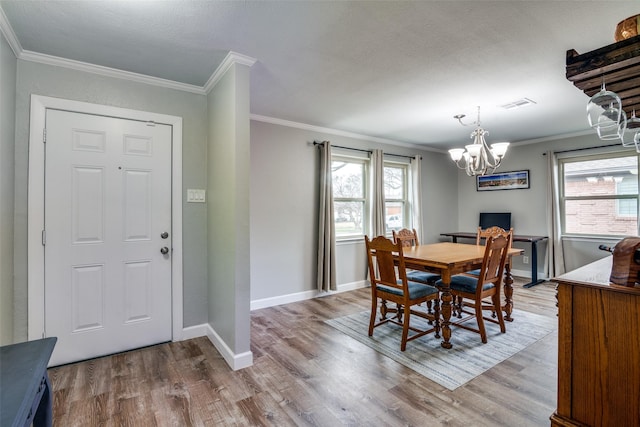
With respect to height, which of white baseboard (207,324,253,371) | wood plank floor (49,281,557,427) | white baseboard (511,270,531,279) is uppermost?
white baseboard (511,270,531,279)

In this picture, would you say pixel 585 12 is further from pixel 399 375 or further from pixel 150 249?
pixel 150 249

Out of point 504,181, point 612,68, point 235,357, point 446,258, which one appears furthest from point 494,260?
point 504,181

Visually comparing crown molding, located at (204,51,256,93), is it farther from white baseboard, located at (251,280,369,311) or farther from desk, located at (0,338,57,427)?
white baseboard, located at (251,280,369,311)

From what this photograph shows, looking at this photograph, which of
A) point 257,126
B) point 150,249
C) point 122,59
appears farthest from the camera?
point 257,126

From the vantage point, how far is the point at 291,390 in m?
2.01

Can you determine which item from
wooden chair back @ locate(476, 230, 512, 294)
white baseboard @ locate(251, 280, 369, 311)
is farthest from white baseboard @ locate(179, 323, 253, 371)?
wooden chair back @ locate(476, 230, 512, 294)

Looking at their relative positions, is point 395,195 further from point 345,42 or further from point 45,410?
point 45,410

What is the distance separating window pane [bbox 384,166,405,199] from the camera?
5.16 m

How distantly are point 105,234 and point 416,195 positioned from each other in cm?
447

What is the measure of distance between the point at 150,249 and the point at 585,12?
138 inches

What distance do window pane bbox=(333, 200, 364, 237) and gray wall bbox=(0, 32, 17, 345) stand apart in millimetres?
3291

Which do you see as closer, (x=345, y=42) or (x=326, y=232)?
(x=345, y=42)

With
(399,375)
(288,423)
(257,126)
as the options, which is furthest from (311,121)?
(288,423)

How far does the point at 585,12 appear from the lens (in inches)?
70.6
